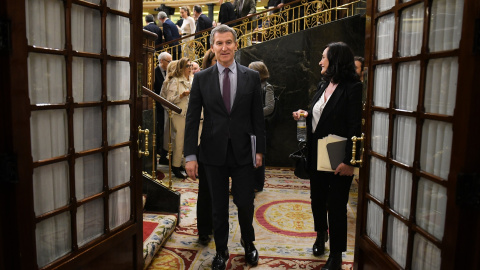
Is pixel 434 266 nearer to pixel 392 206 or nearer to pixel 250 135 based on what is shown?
pixel 392 206

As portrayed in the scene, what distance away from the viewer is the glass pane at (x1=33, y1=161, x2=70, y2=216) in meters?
1.80

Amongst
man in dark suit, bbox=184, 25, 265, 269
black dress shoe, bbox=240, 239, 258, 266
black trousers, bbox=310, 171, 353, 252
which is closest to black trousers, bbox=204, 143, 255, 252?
man in dark suit, bbox=184, 25, 265, 269

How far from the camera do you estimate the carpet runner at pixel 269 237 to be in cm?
314

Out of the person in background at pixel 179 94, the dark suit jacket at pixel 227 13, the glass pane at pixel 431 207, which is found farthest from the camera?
the dark suit jacket at pixel 227 13

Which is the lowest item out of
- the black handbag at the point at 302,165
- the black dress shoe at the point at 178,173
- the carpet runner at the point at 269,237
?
the carpet runner at the point at 269,237

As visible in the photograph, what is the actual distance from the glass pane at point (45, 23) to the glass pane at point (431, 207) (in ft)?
5.86

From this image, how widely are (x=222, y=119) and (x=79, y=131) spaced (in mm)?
1023

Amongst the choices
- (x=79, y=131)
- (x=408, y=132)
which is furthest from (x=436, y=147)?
(x=79, y=131)

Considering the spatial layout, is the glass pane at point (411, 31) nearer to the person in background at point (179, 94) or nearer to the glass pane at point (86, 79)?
the glass pane at point (86, 79)

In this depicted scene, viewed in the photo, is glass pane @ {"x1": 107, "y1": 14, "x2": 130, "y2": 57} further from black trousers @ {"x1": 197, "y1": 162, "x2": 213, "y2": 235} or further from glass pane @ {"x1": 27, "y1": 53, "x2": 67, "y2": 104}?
black trousers @ {"x1": 197, "y1": 162, "x2": 213, "y2": 235}

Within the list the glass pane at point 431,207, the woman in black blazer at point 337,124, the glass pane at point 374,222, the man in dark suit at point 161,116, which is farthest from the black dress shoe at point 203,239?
the man in dark suit at point 161,116

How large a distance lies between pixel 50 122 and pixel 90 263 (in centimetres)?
81

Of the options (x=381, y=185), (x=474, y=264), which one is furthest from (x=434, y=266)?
(x=381, y=185)

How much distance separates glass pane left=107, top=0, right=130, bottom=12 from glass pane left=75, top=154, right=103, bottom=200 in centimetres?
83
